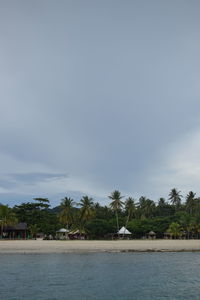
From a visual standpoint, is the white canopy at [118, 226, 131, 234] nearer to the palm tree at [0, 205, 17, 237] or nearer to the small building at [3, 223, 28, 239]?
the small building at [3, 223, 28, 239]

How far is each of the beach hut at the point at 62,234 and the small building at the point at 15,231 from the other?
7.46 metres

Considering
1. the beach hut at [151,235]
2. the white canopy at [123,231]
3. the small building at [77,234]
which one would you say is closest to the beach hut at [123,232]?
the white canopy at [123,231]

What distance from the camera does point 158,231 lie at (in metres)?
78.0

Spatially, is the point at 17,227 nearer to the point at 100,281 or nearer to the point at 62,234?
the point at 62,234

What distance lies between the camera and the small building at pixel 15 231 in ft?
236

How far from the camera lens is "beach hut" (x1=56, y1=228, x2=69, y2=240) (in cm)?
7138

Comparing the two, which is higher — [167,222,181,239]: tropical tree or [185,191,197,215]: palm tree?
[185,191,197,215]: palm tree

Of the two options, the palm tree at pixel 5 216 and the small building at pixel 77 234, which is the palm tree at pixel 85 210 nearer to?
the small building at pixel 77 234

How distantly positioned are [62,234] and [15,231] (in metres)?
10.9

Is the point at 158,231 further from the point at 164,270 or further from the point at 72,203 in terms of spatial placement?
the point at 164,270

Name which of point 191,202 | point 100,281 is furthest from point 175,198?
point 100,281

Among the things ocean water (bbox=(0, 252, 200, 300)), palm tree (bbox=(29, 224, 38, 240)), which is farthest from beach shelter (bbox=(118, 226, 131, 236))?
ocean water (bbox=(0, 252, 200, 300))

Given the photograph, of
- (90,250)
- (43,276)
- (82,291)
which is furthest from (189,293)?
(90,250)

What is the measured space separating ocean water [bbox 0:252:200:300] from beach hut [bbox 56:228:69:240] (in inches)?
1625
